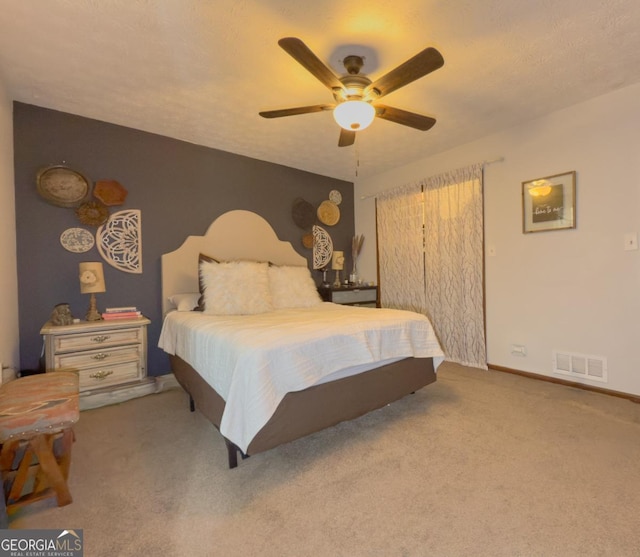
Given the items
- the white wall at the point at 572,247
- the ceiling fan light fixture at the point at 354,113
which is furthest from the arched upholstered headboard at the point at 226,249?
the white wall at the point at 572,247

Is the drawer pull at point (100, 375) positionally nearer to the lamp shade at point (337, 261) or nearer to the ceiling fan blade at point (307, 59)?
the ceiling fan blade at point (307, 59)

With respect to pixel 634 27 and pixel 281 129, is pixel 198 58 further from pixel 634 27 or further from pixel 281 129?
Result: pixel 634 27

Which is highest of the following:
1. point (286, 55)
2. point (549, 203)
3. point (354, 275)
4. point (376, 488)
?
point (286, 55)

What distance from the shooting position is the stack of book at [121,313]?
2656mm

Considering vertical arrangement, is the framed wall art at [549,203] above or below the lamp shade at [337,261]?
above

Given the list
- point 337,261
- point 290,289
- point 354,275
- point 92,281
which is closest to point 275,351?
point 290,289

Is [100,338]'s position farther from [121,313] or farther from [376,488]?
[376,488]

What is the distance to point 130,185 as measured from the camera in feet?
9.64

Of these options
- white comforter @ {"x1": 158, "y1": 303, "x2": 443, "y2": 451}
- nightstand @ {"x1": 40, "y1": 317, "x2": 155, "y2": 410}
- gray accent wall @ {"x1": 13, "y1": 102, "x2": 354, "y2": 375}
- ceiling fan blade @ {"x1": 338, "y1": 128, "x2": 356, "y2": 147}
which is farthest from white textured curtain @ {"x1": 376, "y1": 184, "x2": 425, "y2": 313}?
nightstand @ {"x1": 40, "y1": 317, "x2": 155, "y2": 410}

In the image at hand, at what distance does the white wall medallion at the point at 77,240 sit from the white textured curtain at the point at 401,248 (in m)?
3.33

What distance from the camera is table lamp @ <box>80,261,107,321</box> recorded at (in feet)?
8.12

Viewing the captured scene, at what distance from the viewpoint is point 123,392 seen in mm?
2539

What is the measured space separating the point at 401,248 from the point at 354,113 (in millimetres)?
2445

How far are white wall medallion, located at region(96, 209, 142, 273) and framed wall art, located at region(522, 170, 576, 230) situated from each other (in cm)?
377
